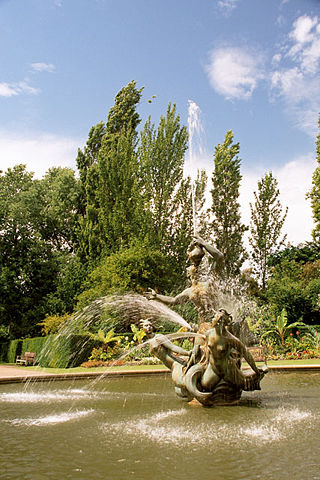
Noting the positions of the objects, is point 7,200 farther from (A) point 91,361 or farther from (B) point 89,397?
(B) point 89,397

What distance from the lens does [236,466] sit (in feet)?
11.4

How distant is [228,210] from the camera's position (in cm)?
3012

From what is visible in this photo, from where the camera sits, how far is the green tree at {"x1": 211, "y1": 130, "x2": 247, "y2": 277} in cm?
2967

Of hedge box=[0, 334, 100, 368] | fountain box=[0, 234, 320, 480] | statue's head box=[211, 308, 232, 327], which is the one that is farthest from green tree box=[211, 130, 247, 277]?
statue's head box=[211, 308, 232, 327]

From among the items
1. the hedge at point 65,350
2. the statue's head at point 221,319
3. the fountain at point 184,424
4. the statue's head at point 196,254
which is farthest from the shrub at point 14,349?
the statue's head at point 221,319

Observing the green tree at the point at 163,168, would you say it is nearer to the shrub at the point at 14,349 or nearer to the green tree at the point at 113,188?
the green tree at the point at 113,188

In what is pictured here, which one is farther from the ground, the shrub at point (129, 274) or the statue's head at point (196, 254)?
the shrub at point (129, 274)

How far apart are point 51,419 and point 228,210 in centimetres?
2552

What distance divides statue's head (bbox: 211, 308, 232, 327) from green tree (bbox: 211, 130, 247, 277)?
23.2 metres

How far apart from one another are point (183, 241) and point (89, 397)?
65.8ft

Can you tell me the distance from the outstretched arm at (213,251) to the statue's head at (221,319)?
976 mm

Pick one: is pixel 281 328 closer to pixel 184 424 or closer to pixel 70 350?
pixel 70 350

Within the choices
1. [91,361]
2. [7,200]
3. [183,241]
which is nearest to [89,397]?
[91,361]

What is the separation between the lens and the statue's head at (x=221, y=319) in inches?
229
